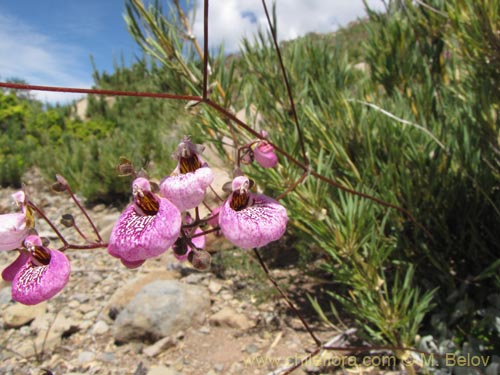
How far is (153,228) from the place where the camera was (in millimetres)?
589

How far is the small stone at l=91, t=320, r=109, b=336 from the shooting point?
2215mm

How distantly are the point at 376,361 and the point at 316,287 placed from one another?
2.28ft

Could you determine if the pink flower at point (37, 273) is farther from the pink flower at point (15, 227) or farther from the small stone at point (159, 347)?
the small stone at point (159, 347)

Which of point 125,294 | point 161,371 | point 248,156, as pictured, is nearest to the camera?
point 248,156

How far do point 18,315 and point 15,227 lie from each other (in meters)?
2.01

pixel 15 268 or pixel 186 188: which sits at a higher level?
pixel 186 188

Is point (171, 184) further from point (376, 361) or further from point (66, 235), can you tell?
point (66, 235)

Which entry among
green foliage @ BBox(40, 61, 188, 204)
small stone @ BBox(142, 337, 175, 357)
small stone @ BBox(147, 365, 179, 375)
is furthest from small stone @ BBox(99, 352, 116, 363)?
green foliage @ BBox(40, 61, 188, 204)

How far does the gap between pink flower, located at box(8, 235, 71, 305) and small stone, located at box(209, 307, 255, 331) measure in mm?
1534

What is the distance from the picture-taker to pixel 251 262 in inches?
105

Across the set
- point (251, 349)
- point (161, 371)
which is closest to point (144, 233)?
point (161, 371)

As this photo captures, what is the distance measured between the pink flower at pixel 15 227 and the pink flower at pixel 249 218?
38 centimetres

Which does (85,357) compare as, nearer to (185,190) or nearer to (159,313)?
(159,313)

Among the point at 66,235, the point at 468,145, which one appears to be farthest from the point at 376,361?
the point at 66,235
